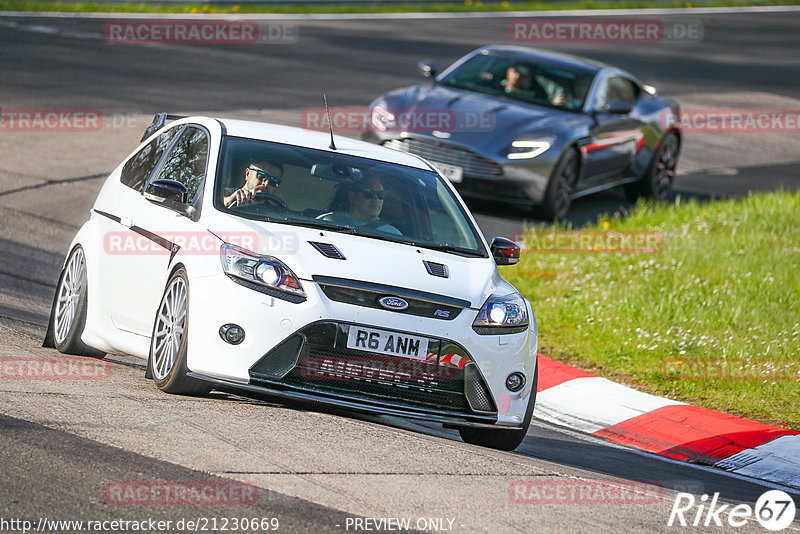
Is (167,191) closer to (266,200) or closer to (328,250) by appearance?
(266,200)

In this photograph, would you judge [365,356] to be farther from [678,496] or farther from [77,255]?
[77,255]

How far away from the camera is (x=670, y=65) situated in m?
26.5

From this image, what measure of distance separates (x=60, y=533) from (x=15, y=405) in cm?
164

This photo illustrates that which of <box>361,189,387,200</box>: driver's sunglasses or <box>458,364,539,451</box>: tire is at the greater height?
<box>361,189,387,200</box>: driver's sunglasses

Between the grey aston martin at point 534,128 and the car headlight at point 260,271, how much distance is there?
721 centimetres

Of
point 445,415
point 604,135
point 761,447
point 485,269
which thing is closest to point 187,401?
point 445,415

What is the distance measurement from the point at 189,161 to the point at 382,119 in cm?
654

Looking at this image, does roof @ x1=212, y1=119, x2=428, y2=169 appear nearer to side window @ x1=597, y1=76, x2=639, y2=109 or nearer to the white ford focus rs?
the white ford focus rs

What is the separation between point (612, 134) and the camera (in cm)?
1530

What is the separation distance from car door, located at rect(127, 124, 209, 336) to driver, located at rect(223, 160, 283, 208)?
8.4 inches

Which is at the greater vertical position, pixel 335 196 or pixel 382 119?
pixel 335 196

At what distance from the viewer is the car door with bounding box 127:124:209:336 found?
704 cm

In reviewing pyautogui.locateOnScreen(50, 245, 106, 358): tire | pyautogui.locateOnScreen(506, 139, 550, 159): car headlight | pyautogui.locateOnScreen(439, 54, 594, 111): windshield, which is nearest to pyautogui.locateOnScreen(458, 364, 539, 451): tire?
pyautogui.locateOnScreen(50, 245, 106, 358): tire

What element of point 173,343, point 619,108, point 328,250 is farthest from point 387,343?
point 619,108
